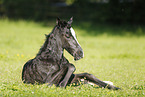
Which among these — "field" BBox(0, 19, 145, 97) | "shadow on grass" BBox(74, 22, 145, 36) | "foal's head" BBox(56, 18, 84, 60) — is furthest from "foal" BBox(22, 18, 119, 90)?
"shadow on grass" BBox(74, 22, 145, 36)

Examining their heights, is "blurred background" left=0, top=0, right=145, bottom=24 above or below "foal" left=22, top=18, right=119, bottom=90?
above

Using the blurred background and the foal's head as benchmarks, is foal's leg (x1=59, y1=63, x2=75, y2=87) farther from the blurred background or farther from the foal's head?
the blurred background

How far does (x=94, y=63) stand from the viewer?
38.9 ft

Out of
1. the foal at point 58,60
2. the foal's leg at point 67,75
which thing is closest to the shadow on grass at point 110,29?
the foal at point 58,60

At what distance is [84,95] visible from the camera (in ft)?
19.5

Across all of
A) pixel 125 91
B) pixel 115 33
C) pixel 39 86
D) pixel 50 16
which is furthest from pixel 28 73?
pixel 50 16

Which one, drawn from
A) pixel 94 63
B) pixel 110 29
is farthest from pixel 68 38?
pixel 110 29

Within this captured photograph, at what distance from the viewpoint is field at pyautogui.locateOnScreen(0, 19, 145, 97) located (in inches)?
236

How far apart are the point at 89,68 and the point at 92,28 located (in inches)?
669

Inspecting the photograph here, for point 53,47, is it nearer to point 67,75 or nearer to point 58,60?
point 58,60

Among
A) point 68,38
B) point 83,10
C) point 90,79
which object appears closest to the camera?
point 68,38

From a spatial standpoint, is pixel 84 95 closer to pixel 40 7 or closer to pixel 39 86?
pixel 39 86

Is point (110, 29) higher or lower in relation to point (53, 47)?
lower

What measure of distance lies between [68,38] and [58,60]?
0.67 metres
